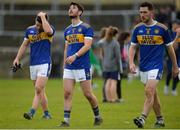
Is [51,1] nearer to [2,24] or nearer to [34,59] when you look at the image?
[2,24]

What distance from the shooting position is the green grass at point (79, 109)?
17.6m

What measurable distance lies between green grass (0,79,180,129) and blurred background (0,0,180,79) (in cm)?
667

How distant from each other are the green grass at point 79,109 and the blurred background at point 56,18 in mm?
6666

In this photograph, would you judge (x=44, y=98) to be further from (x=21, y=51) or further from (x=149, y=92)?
(x=149, y=92)

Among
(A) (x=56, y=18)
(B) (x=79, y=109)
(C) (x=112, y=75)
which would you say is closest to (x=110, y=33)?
(C) (x=112, y=75)

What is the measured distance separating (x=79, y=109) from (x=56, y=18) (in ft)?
63.8

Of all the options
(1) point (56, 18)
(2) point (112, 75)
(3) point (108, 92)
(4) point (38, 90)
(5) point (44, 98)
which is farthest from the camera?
(1) point (56, 18)

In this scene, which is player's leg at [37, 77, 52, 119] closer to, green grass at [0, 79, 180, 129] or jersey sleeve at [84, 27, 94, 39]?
green grass at [0, 79, 180, 129]

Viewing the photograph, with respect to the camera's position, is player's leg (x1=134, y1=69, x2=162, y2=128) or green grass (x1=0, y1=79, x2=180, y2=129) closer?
player's leg (x1=134, y1=69, x2=162, y2=128)

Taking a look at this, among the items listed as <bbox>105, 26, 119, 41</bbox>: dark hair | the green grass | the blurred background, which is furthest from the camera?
the blurred background

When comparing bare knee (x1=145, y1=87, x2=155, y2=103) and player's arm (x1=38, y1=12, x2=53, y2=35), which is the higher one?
player's arm (x1=38, y1=12, x2=53, y2=35)

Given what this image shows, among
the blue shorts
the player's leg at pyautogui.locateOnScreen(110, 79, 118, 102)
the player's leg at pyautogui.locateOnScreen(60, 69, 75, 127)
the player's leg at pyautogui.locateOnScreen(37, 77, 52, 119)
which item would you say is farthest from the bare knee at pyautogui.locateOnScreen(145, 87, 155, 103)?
the blue shorts

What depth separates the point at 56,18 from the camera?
41.1 metres

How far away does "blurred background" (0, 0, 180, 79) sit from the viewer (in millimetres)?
39750
